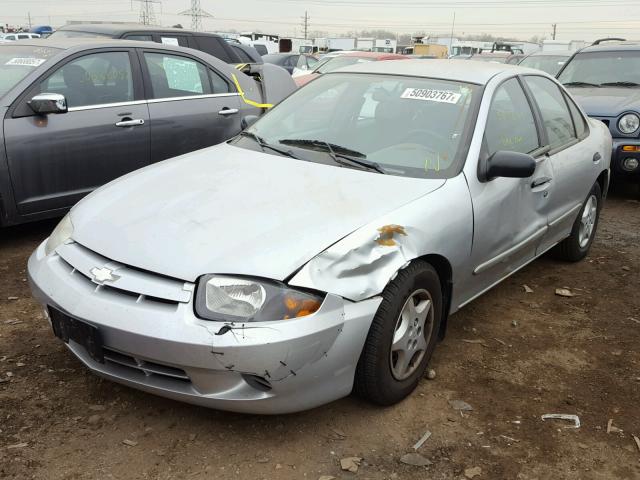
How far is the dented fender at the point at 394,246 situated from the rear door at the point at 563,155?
1.17m

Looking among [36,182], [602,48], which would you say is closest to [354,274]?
[36,182]

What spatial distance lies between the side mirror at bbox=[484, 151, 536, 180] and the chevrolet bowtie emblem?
74.6 inches

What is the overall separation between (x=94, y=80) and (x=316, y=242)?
10.8 feet

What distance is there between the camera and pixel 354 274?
2.40m

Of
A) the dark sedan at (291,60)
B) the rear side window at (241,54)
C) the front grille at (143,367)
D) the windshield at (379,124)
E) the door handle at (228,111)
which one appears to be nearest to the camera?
the front grille at (143,367)

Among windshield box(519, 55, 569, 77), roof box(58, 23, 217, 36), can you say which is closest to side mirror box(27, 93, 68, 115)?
roof box(58, 23, 217, 36)

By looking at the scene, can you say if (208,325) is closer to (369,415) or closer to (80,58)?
(369,415)

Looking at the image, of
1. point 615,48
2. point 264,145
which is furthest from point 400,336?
point 615,48

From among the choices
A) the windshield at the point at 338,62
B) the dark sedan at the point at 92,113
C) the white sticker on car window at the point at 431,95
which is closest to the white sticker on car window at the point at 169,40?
the dark sedan at the point at 92,113

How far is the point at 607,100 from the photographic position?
677 centimetres

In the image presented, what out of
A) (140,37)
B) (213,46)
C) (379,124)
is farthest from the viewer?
(213,46)

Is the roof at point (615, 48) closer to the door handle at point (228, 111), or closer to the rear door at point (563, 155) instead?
the rear door at point (563, 155)

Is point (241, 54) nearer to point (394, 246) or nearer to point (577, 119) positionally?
point (577, 119)

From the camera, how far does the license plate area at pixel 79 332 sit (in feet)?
7.73
